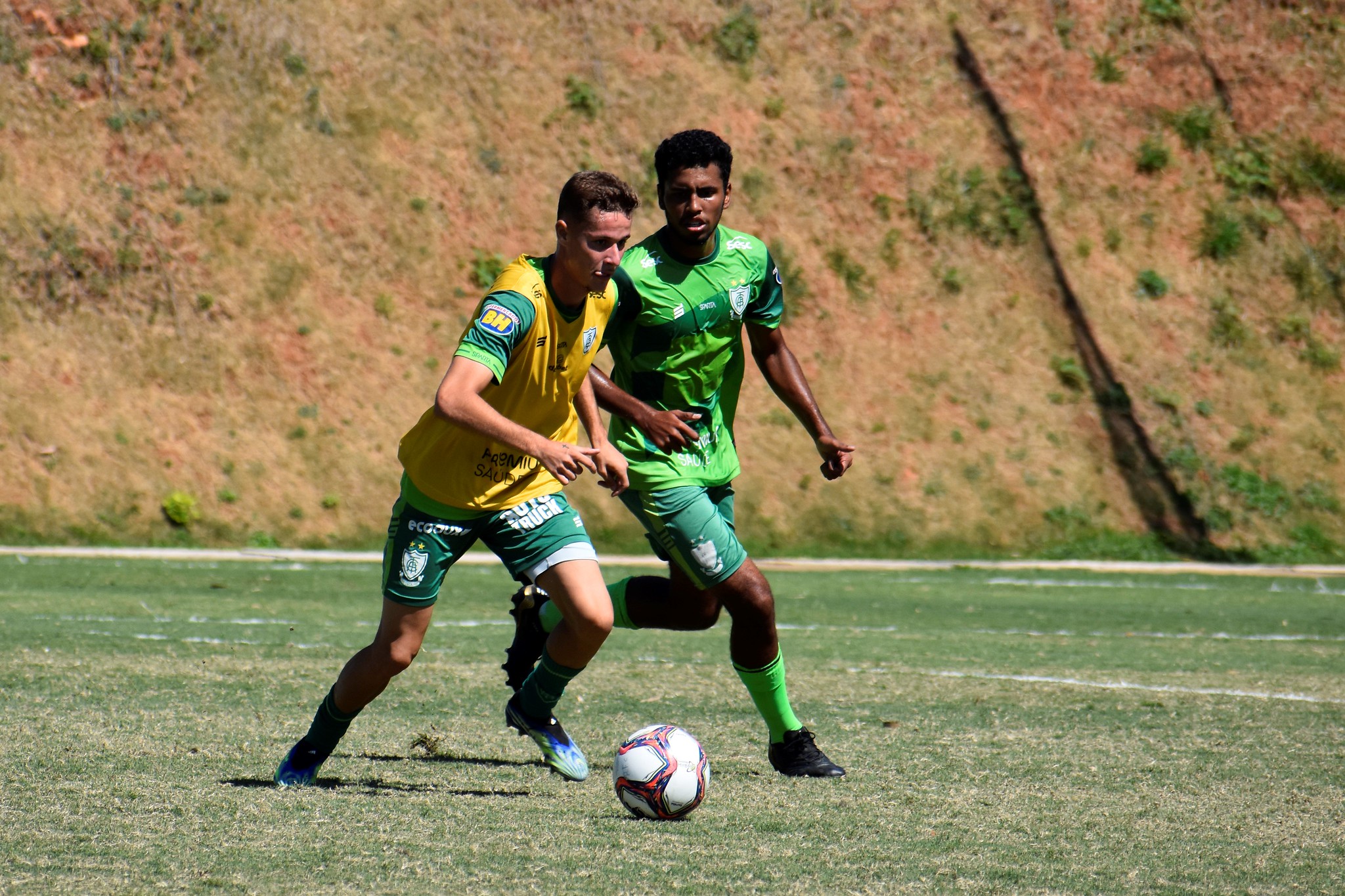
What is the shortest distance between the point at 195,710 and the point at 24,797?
1.86m

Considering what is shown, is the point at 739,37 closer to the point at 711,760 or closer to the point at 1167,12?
the point at 1167,12

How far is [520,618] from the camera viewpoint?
6.15m

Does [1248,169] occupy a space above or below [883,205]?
above

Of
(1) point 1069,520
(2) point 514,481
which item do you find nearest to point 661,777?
(2) point 514,481

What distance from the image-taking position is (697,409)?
582 cm

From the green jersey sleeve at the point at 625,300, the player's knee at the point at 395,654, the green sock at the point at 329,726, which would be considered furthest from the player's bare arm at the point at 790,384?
the green sock at the point at 329,726

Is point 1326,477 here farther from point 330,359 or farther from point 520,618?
point 520,618

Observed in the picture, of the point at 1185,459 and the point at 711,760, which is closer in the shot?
the point at 711,760

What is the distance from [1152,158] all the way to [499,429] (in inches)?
939

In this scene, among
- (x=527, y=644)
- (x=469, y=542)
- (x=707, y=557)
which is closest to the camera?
(x=469, y=542)

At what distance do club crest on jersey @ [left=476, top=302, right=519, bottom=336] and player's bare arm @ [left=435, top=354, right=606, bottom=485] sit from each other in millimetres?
186

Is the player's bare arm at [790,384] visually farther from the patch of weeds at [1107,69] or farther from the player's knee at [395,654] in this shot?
the patch of weeds at [1107,69]

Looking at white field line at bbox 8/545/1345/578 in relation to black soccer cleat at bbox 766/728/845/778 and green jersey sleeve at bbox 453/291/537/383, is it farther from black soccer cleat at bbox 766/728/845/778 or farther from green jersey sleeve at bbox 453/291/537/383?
green jersey sleeve at bbox 453/291/537/383

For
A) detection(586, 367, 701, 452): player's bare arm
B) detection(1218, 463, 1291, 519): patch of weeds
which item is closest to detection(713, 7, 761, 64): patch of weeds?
detection(1218, 463, 1291, 519): patch of weeds
